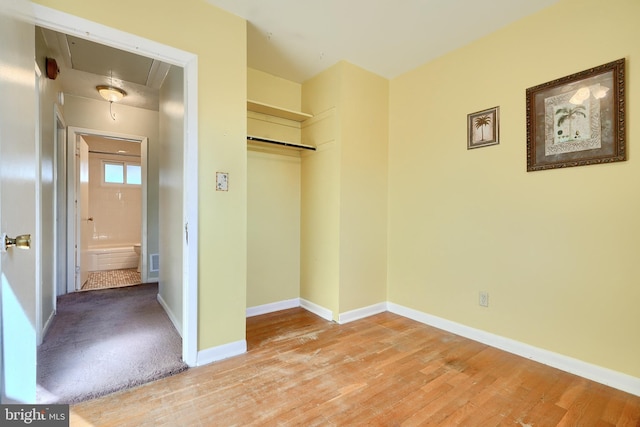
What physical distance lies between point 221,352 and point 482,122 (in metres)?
2.93

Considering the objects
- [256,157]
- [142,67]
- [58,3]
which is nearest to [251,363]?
[256,157]

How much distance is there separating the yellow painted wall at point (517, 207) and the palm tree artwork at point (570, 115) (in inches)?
8.9

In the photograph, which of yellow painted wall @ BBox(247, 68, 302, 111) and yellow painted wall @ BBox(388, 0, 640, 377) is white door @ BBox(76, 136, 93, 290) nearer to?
yellow painted wall @ BBox(247, 68, 302, 111)

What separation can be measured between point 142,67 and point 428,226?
3452mm

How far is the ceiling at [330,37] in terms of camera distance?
2125 mm

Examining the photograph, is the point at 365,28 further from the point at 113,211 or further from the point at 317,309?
the point at 113,211

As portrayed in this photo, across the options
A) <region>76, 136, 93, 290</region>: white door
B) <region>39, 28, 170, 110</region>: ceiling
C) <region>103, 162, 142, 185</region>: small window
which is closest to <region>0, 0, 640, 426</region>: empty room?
<region>39, 28, 170, 110</region>: ceiling

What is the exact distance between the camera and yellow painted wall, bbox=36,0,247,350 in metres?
2.04

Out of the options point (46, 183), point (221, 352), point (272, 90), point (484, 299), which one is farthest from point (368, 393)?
point (46, 183)

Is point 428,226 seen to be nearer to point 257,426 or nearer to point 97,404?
point 257,426

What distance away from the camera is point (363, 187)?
3.09 metres

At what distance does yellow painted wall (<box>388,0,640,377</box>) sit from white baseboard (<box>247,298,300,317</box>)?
118 centimetres

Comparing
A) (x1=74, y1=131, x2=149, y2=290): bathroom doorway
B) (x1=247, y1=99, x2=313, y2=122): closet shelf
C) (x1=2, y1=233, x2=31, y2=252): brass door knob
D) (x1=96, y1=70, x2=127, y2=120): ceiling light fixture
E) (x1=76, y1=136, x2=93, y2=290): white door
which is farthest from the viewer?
(x1=74, y1=131, x2=149, y2=290): bathroom doorway

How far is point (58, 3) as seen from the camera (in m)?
1.63
